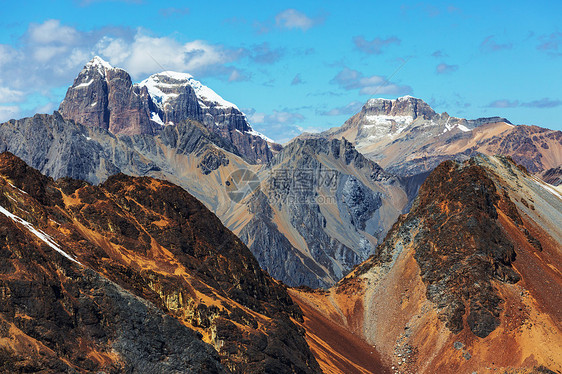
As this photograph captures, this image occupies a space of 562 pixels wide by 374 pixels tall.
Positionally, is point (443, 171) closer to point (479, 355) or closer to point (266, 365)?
point (479, 355)

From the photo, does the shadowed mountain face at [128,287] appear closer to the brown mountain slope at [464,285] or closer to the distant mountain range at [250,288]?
the distant mountain range at [250,288]

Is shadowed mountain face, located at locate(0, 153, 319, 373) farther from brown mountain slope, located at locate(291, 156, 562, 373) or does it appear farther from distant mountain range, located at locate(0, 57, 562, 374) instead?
brown mountain slope, located at locate(291, 156, 562, 373)

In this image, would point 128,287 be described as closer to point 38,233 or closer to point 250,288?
point 38,233

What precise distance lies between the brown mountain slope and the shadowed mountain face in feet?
68.6

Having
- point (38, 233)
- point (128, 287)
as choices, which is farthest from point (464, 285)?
point (38, 233)

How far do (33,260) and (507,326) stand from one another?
71.3 metres

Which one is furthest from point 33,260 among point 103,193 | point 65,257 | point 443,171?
point 443,171

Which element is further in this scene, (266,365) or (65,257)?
(266,365)

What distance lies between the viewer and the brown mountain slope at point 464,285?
94562 mm

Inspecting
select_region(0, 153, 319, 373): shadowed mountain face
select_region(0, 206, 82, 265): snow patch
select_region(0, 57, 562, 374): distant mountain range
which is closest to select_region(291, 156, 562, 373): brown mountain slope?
select_region(0, 57, 562, 374): distant mountain range

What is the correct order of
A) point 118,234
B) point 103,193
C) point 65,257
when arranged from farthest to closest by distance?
point 103,193
point 118,234
point 65,257

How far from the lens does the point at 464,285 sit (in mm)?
106562

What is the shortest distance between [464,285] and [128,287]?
6401 centimetres

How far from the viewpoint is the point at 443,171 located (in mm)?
133375
